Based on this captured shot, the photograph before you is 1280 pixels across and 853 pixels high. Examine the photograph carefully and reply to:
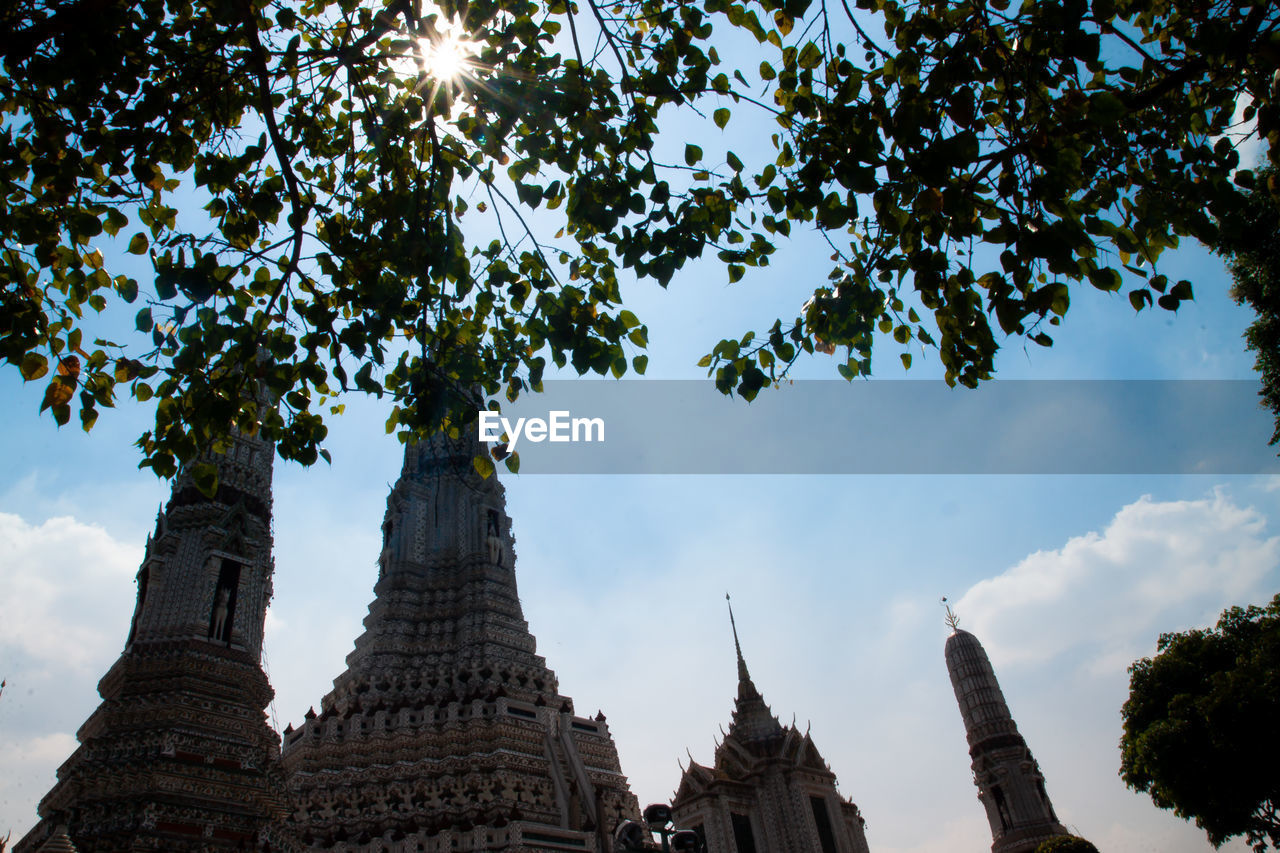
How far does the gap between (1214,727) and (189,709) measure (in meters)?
28.1

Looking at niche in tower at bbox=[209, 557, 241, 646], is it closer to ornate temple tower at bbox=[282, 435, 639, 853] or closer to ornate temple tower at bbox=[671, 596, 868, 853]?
ornate temple tower at bbox=[282, 435, 639, 853]

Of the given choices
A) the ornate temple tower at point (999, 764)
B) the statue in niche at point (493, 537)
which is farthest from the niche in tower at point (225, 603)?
the ornate temple tower at point (999, 764)

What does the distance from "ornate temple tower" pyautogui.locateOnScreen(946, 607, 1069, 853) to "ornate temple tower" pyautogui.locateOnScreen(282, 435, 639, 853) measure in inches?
911

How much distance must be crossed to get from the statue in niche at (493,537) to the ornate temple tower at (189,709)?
35.3 ft

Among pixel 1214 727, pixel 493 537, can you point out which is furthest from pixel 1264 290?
pixel 493 537

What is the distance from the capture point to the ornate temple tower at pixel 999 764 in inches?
1647

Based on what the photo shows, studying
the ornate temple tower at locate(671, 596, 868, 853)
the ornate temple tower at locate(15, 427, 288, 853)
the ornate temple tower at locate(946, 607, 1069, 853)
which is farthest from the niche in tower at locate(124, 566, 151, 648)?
the ornate temple tower at locate(946, 607, 1069, 853)

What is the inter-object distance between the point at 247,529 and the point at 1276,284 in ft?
93.8

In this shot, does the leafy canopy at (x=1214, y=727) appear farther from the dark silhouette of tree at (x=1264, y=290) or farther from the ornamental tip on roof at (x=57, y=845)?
the ornamental tip on roof at (x=57, y=845)

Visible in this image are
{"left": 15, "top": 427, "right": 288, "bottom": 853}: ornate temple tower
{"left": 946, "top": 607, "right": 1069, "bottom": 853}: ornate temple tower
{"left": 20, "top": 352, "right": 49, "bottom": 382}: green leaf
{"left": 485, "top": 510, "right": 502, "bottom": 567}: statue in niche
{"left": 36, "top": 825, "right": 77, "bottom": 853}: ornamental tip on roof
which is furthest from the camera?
{"left": 946, "top": 607, "right": 1069, "bottom": 853}: ornate temple tower

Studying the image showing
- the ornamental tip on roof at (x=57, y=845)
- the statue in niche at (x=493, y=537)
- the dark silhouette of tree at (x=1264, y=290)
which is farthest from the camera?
the statue in niche at (x=493, y=537)

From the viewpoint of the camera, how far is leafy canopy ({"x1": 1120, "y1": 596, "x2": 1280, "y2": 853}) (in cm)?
2228

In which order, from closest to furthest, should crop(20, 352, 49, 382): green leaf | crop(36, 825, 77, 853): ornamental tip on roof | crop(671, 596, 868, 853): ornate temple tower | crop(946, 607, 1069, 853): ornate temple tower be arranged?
1. crop(20, 352, 49, 382): green leaf
2. crop(36, 825, 77, 853): ornamental tip on roof
3. crop(671, 596, 868, 853): ornate temple tower
4. crop(946, 607, 1069, 853): ornate temple tower

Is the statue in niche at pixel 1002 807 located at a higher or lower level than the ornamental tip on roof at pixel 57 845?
higher
